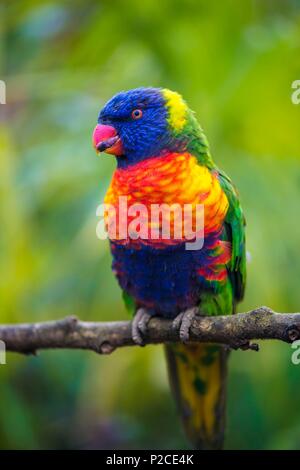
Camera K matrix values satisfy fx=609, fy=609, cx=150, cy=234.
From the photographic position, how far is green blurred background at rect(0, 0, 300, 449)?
369 centimetres

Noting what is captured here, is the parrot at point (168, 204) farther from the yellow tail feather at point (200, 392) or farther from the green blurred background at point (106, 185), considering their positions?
the green blurred background at point (106, 185)

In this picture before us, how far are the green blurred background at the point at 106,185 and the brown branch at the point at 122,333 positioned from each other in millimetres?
895

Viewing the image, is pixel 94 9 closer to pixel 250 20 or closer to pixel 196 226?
pixel 250 20

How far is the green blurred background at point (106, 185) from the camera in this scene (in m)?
3.69

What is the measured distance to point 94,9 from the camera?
4.54 m

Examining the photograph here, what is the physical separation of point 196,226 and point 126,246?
0.33m

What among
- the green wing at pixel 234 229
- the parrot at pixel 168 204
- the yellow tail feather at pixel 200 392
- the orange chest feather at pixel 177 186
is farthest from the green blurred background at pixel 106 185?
the orange chest feather at pixel 177 186

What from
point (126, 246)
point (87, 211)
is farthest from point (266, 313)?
point (87, 211)

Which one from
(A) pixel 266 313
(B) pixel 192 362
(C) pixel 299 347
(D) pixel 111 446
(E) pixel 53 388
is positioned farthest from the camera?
(E) pixel 53 388

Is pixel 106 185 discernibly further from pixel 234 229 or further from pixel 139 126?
pixel 234 229

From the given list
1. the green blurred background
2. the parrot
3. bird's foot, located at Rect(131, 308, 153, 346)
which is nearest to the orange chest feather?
the parrot

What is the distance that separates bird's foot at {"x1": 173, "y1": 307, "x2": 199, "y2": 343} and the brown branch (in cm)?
2

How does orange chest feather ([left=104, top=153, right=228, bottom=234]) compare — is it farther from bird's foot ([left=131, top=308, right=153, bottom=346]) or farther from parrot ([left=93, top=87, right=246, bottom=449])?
bird's foot ([left=131, top=308, right=153, bottom=346])

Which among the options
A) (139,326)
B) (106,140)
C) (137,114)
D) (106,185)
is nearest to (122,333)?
(139,326)
